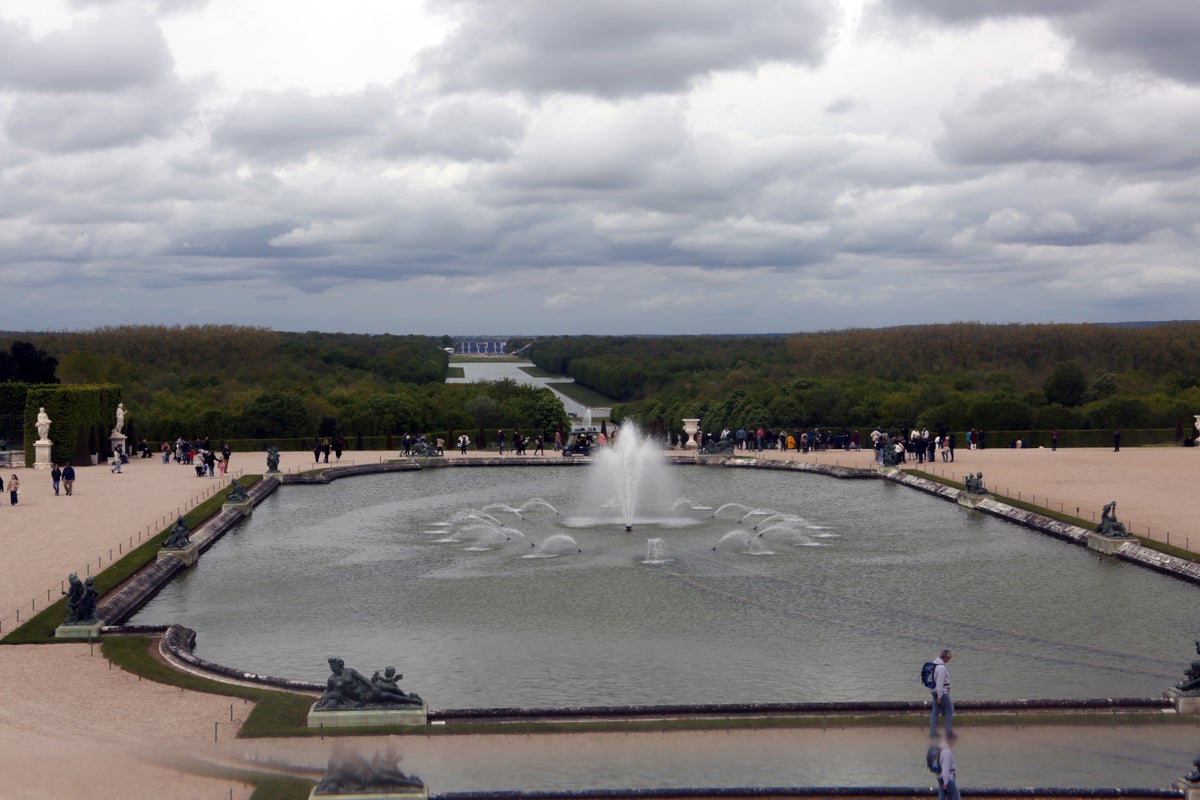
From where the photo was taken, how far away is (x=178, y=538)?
31.5 m

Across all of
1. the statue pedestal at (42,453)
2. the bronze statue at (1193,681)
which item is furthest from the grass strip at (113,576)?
the bronze statue at (1193,681)

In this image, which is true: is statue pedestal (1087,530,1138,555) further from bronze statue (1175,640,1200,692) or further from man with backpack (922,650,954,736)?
man with backpack (922,650,954,736)

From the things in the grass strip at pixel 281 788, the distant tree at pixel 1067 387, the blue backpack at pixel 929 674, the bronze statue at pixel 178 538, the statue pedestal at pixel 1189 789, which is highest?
the distant tree at pixel 1067 387

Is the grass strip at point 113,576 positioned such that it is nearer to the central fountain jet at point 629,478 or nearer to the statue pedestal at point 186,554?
the statue pedestal at point 186,554

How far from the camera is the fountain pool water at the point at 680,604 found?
20891mm

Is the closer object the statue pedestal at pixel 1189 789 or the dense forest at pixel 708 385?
the statue pedestal at pixel 1189 789

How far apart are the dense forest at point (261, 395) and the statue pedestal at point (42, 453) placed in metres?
7.12

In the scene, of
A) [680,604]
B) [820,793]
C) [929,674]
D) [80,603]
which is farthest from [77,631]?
[929,674]

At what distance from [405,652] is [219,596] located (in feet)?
23.0

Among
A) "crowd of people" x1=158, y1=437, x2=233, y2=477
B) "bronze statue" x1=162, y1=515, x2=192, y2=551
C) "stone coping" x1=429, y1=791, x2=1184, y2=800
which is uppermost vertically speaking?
"crowd of people" x1=158, y1=437, x2=233, y2=477

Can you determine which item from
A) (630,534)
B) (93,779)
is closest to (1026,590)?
(630,534)

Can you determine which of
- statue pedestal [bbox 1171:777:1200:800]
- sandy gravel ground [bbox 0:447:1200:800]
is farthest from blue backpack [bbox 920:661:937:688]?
sandy gravel ground [bbox 0:447:1200:800]

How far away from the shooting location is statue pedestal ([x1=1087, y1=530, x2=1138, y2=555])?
103 feet

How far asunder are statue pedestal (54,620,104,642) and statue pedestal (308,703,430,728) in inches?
282
